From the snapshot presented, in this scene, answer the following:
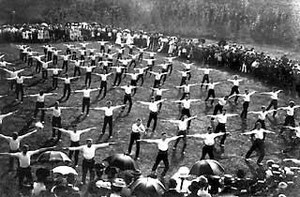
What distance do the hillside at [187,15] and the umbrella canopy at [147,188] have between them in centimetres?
3278

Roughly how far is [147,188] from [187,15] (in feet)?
130

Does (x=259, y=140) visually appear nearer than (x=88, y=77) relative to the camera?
Yes

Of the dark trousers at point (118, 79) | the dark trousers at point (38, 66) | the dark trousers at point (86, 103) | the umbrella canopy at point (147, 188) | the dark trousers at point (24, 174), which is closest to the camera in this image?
the umbrella canopy at point (147, 188)

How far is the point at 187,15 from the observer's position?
48.1 meters

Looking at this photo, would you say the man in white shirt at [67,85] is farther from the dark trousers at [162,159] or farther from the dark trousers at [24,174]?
the dark trousers at [24,174]

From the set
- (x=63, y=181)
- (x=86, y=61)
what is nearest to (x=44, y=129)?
(x=63, y=181)

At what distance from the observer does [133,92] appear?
23.1 meters

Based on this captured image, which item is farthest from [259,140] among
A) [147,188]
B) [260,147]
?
[147,188]

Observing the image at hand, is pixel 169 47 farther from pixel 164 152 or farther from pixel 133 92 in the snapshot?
pixel 164 152

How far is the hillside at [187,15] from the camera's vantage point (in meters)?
42.8

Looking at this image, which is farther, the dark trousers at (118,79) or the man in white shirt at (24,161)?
the dark trousers at (118,79)

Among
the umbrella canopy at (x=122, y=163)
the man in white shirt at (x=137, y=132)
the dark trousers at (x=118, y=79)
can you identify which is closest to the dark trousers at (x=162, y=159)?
the man in white shirt at (x=137, y=132)

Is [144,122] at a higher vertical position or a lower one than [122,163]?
lower

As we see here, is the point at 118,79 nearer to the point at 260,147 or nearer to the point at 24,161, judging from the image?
the point at 260,147
